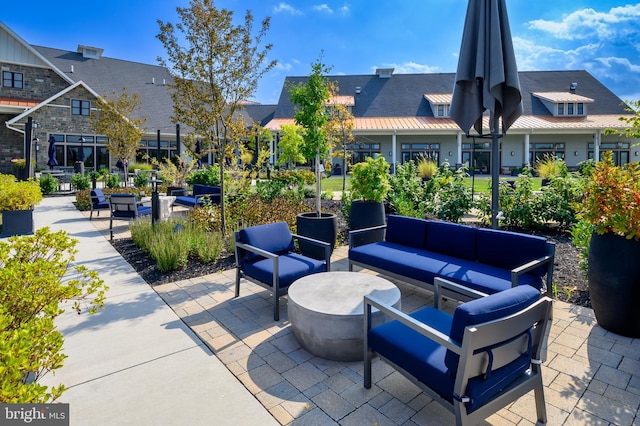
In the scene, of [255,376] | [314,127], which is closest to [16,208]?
[314,127]

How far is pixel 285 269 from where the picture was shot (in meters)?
3.96

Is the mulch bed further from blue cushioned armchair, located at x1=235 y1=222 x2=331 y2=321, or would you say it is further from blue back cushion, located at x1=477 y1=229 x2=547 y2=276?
blue cushioned armchair, located at x1=235 y1=222 x2=331 y2=321

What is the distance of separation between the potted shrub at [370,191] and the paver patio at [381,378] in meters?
2.61

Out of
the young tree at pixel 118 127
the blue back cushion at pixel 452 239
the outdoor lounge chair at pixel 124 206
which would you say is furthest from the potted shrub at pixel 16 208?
the blue back cushion at pixel 452 239

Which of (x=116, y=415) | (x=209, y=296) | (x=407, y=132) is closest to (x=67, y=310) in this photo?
(x=209, y=296)

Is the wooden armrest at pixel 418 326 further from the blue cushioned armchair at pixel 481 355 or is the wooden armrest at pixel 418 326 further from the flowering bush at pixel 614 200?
the flowering bush at pixel 614 200

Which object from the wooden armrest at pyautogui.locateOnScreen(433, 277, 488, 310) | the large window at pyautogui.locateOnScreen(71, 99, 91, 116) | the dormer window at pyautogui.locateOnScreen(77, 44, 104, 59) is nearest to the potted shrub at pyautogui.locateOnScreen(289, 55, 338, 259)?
the wooden armrest at pyautogui.locateOnScreen(433, 277, 488, 310)

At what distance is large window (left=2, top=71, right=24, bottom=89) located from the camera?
2166 cm

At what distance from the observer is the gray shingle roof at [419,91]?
27.5 m

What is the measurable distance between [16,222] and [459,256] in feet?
29.2

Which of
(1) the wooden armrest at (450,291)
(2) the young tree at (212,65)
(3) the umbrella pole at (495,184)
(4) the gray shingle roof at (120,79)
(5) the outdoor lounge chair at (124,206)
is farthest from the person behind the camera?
(4) the gray shingle roof at (120,79)

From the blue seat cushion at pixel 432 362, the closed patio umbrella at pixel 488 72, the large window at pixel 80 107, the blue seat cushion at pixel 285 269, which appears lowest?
the blue seat cushion at pixel 432 362

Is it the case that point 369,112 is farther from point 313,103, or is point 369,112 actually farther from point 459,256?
point 459,256

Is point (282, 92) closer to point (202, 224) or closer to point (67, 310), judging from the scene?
point (202, 224)
